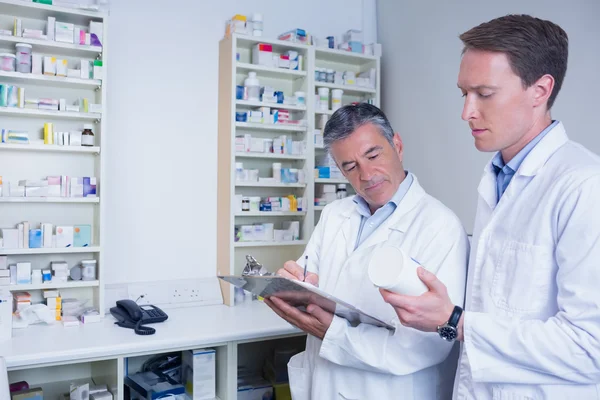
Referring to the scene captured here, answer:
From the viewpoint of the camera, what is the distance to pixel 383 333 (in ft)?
4.79

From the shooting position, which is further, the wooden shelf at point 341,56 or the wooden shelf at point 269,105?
the wooden shelf at point 341,56

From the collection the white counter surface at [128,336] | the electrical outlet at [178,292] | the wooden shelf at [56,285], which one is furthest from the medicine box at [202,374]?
the wooden shelf at [56,285]

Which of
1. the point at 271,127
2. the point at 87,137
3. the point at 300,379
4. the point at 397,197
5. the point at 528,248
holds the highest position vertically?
the point at 271,127

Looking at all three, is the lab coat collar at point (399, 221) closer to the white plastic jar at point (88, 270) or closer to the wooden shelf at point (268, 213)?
the wooden shelf at point (268, 213)

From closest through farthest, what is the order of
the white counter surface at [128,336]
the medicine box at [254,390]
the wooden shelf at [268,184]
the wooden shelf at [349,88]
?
the white counter surface at [128,336] < the medicine box at [254,390] < the wooden shelf at [268,184] < the wooden shelf at [349,88]

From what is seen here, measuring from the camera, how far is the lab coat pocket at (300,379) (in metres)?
1.78

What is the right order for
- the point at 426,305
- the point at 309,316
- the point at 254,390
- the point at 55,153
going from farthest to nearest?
1. the point at 254,390
2. the point at 55,153
3. the point at 309,316
4. the point at 426,305

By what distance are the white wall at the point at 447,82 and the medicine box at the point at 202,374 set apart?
4.57ft

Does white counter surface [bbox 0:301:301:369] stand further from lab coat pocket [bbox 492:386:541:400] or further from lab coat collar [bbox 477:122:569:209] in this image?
lab coat collar [bbox 477:122:569:209]

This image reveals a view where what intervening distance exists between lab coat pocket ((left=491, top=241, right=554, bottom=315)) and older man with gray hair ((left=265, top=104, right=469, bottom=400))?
26 centimetres

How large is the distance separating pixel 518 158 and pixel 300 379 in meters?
1.02

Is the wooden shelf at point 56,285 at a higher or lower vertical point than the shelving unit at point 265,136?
lower

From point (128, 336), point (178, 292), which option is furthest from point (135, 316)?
point (178, 292)

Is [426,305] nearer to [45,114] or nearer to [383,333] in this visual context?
[383,333]
